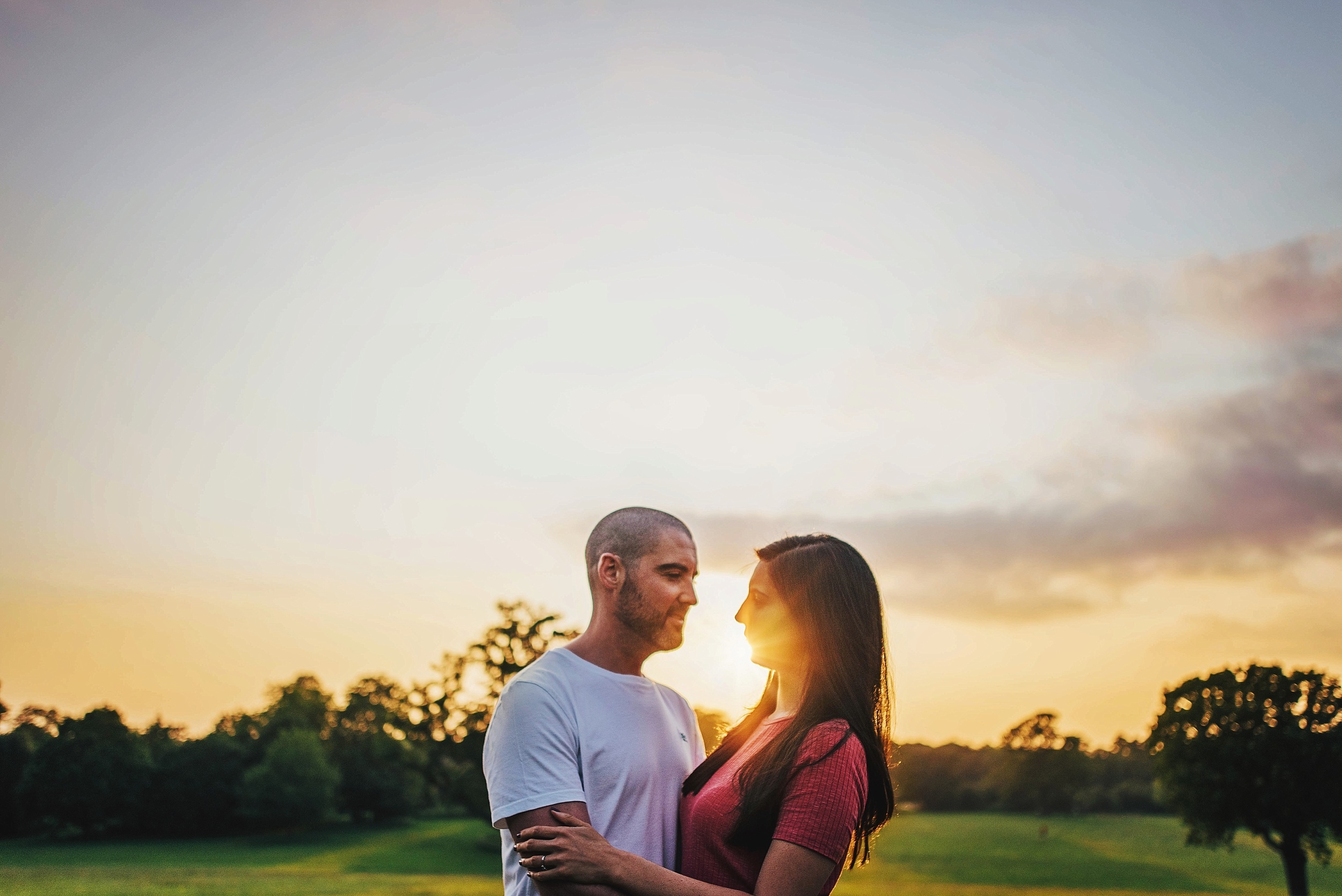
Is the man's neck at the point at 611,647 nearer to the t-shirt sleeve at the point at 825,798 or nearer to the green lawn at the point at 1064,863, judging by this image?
the t-shirt sleeve at the point at 825,798

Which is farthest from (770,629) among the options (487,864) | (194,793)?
(194,793)

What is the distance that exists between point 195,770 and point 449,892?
1648 inches

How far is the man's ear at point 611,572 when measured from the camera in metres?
4.80

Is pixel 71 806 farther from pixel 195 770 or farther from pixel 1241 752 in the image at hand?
pixel 1241 752

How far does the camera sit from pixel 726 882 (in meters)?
4.05

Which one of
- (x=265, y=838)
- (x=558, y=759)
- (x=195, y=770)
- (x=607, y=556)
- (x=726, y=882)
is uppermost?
(x=607, y=556)

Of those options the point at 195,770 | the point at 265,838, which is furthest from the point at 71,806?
the point at 265,838

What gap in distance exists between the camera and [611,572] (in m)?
4.82

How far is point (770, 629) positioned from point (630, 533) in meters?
0.91

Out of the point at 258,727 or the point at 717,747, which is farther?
the point at 258,727

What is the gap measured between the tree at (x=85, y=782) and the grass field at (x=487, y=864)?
322 cm

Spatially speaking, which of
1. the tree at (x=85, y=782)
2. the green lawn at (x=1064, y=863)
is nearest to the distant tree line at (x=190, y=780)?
the tree at (x=85, y=782)

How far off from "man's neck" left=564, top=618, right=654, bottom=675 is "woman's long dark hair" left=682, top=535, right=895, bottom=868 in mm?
739

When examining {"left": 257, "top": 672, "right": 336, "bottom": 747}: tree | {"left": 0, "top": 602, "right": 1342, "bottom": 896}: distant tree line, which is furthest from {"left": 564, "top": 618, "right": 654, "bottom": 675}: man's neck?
{"left": 257, "top": 672, "right": 336, "bottom": 747}: tree
